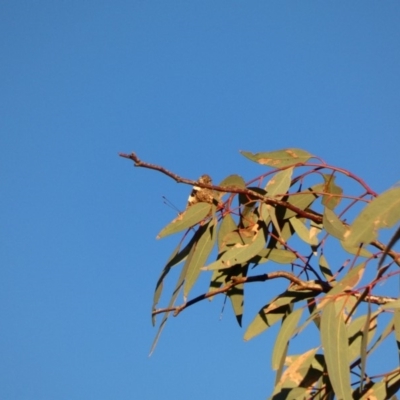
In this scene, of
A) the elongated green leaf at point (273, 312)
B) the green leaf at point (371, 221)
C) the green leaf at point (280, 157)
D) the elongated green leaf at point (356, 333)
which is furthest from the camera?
the green leaf at point (280, 157)

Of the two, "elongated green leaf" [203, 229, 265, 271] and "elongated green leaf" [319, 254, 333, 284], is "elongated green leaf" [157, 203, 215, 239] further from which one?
"elongated green leaf" [319, 254, 333, 284]

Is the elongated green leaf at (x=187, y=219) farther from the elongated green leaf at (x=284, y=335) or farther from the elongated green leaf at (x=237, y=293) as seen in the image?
the elongated green leaf at (x=284, y=335)

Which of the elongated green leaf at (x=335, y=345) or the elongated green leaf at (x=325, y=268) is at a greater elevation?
the elongated green leaf at (x=325, y=268)

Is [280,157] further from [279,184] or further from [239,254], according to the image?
[239,254]

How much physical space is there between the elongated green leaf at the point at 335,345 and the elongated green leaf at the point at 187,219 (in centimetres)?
39

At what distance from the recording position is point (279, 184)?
176 cm

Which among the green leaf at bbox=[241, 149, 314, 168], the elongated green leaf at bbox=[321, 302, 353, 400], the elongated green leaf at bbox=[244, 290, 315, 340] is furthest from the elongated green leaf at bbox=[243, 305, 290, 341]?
the green leaf at bbox=[241, 149, 314, 168]

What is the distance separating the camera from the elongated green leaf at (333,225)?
5.12ft

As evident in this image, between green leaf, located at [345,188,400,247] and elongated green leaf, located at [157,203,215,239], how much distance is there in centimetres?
43

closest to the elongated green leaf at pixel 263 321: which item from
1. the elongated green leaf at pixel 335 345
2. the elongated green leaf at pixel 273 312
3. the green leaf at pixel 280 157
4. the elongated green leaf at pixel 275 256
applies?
the elongated green leaf at pixel 273 312

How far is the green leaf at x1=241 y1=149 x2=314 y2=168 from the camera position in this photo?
5.86 feet

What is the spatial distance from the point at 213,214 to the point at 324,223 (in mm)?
279

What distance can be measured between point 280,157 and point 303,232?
0.61ft

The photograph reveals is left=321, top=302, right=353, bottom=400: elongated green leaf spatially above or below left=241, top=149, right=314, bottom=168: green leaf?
below
